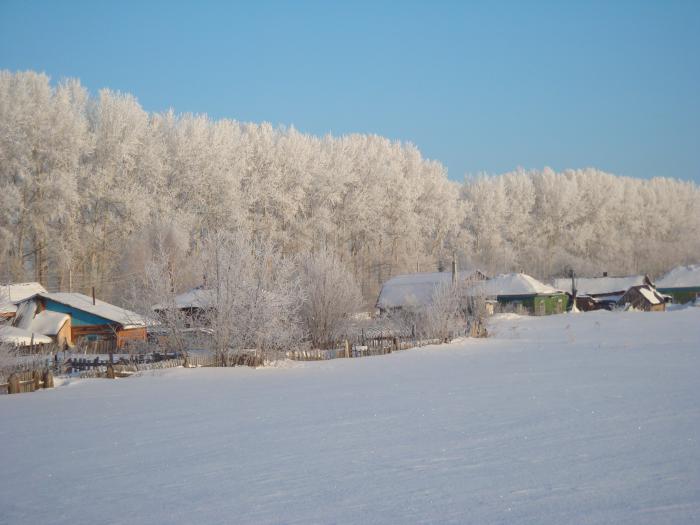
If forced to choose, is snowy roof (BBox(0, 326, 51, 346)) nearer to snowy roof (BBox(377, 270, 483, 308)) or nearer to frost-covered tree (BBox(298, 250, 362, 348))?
frost-covered tree (BBox(298, 250, 362, 348))

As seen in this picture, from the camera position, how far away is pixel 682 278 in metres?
75.1

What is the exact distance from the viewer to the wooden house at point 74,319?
119 ft

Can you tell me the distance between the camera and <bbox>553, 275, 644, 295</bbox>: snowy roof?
70.4 metres

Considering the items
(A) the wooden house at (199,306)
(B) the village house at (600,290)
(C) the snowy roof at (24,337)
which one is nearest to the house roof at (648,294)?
(B) the village house at (600,290)

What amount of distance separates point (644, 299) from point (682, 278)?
Answer: 14035 mm

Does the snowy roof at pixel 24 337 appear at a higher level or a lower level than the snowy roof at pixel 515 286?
lower

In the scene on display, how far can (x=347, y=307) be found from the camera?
116 feet

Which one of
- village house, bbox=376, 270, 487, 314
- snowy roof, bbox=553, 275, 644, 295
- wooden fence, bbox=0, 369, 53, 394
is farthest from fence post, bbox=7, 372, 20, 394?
snowy roof, bbox=553, 275, 644, 295

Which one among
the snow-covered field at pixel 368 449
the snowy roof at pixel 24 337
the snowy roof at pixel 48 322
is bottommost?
the snow-covered field at pixel 368 449

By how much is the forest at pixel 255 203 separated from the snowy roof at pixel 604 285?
8.22 metres

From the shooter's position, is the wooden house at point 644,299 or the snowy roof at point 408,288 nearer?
the snowy roof at point 408,288

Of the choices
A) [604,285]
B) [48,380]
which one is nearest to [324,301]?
[48,380]

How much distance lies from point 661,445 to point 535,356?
17.2 meters

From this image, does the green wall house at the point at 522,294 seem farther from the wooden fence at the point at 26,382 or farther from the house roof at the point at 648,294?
the wooden fence at the point at 26,382
